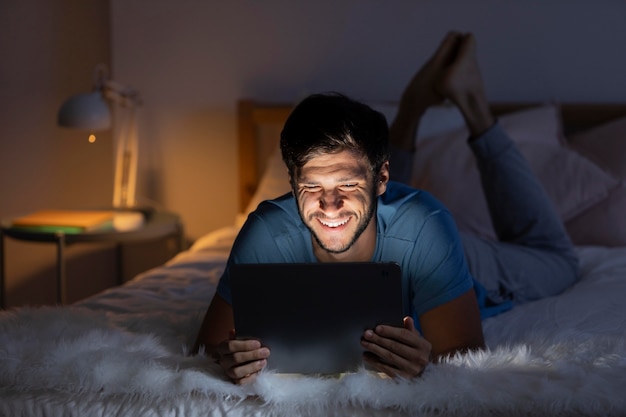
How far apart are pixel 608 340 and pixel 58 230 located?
64.0 inches

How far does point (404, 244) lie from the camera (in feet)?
4.61

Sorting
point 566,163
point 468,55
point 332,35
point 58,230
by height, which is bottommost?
point 58,230

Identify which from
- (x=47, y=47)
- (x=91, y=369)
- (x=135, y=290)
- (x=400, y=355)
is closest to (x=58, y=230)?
(x=135, y=290)

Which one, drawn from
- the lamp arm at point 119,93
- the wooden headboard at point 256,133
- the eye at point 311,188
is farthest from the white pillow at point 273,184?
the eye at point 311,188

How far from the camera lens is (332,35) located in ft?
9.46

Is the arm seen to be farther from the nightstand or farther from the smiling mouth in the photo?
the nightstand

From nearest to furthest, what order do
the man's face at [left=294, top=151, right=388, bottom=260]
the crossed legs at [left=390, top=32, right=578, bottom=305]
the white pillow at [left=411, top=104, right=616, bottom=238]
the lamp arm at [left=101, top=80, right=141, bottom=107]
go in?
the man's face at [left=294, top=151, right=388, bottom=260] < the crossed legs at [left=390, top=32, right=578, bottom=305] < the white pillow at [left=411, top=104, right=616, bottom=238] < the lamp arm at [left=101, top=80, right=141, bottom=107]

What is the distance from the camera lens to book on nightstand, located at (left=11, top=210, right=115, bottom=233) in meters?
2.46

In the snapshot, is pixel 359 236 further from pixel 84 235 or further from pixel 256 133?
pixel 256 133

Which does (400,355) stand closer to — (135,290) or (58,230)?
(135,290)

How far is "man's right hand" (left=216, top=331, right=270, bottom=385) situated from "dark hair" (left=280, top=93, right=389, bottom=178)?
0.94 ft

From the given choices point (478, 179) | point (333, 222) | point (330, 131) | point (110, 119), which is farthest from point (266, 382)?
point (110, 119)

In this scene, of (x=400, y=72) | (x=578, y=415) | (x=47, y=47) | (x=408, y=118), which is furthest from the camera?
(x=47, y=47)

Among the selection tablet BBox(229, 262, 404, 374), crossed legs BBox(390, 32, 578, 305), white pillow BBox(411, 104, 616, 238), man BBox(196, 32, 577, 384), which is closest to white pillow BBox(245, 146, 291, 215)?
white pillow BBox(411, 104, 616, 238)
